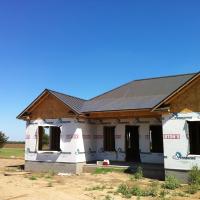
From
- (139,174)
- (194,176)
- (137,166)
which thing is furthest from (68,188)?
(194,176)

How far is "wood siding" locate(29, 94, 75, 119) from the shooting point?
19.5 metres

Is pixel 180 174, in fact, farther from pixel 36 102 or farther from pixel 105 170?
pixel 36 102

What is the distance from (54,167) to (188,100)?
9.59m

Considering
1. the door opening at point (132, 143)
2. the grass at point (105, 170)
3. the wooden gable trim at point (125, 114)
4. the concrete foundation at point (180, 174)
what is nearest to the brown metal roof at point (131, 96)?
the wooden gable trim at point (125, 114)

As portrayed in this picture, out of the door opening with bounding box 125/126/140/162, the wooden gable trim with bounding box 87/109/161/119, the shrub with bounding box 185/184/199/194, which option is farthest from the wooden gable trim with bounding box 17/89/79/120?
the shrub with bounding box 185/184/199/194

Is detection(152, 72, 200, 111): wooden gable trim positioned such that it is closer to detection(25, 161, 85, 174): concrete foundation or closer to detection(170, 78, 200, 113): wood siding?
detection(170, 78, 200, 113): wood siding

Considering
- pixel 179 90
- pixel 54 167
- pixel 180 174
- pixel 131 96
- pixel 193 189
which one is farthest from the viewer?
pixel 131 96

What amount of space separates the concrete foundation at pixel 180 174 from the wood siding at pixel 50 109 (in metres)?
7.08

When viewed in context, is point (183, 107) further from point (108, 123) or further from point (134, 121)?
point (108, 123)

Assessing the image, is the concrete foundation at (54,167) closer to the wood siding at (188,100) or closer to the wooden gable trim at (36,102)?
the wooden gable trim at (36,102)

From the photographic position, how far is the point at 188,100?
586 inches

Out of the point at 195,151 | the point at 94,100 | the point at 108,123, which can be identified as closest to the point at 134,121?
the point at 108,123

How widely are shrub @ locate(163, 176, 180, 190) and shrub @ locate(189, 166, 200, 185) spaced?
25.5 inches

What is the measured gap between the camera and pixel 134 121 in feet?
64.0
